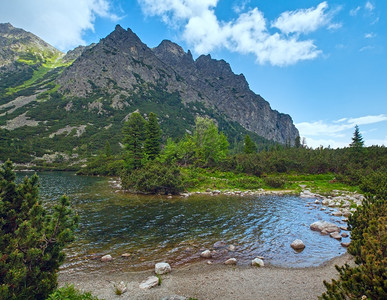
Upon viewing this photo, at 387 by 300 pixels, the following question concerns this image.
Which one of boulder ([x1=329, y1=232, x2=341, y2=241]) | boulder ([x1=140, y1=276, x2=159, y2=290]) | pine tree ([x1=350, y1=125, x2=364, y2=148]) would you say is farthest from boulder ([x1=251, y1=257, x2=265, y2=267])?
pine tree ([x1=350, y1=125, x2=364, y2=148])

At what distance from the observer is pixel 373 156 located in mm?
46844

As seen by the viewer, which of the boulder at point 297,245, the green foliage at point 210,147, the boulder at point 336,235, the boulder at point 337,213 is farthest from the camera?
the green foliage at point 210,147

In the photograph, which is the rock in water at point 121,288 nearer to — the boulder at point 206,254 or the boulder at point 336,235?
the boulder at point 206,254

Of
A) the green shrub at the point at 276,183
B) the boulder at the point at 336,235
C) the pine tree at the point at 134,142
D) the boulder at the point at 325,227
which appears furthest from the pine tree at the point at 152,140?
the boulder at the point at 336,235

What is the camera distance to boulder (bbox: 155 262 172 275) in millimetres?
10461

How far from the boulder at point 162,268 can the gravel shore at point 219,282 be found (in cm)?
28

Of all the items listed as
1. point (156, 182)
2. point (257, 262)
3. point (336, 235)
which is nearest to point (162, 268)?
point (257, 262)

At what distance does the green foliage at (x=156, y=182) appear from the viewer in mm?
33188

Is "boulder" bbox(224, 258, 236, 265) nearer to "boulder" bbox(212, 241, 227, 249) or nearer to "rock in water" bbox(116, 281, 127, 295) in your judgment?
"boulder" bbox(212, 241, 227, 249)

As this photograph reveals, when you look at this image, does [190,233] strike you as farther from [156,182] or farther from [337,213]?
[156,182]

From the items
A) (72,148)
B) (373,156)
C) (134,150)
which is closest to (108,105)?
(72,148)

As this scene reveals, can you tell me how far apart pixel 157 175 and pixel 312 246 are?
25.0 m

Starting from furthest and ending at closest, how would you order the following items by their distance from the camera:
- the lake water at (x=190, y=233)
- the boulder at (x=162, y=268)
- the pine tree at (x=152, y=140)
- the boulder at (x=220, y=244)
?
the pine tree at (x=152, y=140), the boulder at (x=220, y=244), the lake water at (x=190, y=233), the boulder at (x=162, y=268)

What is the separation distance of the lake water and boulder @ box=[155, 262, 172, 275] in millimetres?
871
